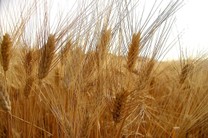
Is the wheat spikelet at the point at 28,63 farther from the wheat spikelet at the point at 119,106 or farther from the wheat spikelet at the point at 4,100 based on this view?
the wheat spikelet at the point at 119,106

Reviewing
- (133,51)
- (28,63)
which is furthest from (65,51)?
(133,51)

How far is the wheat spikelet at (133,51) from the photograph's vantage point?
33.0 inches

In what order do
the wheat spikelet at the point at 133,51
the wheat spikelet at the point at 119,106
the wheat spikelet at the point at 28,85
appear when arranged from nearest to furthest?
the wheat spikelet at the point at 119,106, the wheat spikelet at the point at 133,51, the wheat spikelet at the point at 28,85

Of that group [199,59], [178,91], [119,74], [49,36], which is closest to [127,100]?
[119,74]

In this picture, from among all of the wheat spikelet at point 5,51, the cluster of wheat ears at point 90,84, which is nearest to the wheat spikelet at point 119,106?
the cluster of wheat ears at point 90,84

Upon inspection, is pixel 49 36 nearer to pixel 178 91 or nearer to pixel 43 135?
pixel 43 135

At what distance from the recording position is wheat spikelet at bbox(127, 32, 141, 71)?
838 millimetres

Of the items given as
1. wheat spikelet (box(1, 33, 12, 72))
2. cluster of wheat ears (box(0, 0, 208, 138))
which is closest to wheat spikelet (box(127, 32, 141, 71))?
cluster of wheat ears (box(0, 0, 208, 138))

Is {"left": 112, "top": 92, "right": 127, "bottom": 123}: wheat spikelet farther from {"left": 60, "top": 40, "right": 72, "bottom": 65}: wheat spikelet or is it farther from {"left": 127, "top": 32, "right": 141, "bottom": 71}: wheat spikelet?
{"left": 60, "top": 40, "right": 72, "bottom": 65}: wheat spikelet

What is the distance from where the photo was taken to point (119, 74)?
0.81 meters

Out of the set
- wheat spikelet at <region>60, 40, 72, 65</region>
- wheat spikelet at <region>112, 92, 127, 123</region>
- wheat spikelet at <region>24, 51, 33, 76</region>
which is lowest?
wheat spikelet at <region>112, 92, 127, 123</region>

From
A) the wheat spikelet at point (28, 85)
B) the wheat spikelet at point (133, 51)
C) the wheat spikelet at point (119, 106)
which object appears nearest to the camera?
the wheat spikelet at point (119, 106)

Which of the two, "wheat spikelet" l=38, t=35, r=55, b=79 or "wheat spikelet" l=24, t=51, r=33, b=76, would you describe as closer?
"wheat spikelet" l=38, t=35, r=55, b=79

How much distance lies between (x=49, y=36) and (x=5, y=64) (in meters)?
0.17
